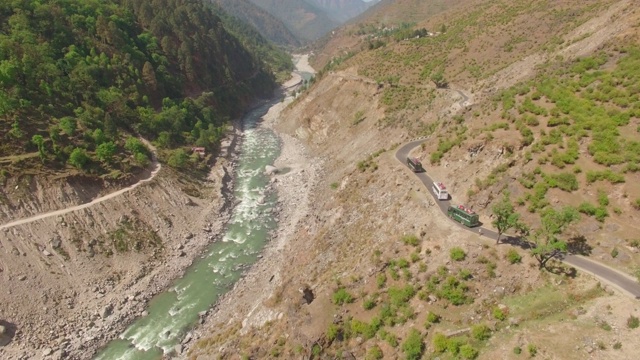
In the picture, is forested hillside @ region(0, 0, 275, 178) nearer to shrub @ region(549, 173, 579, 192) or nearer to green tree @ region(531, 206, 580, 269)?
green tree @ region(531, 206, 580, 269)

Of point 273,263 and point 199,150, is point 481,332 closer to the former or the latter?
point 273,263

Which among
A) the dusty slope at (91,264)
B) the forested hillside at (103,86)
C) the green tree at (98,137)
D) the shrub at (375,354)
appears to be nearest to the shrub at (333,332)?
the shrub at (375,354)

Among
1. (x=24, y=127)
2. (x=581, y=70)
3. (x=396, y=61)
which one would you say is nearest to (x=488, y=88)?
(x=581, y=70)

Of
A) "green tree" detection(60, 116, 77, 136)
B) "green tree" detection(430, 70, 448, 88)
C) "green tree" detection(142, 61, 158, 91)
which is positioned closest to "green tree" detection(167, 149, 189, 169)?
"green tree" detection(60, 116, 77, 136)

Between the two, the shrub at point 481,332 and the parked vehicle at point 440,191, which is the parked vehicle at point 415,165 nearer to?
the parked vehicle at point 440,191

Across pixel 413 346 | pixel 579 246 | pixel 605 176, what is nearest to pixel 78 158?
pixel 413 346

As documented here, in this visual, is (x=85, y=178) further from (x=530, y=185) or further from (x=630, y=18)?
(x=630, y=18)
